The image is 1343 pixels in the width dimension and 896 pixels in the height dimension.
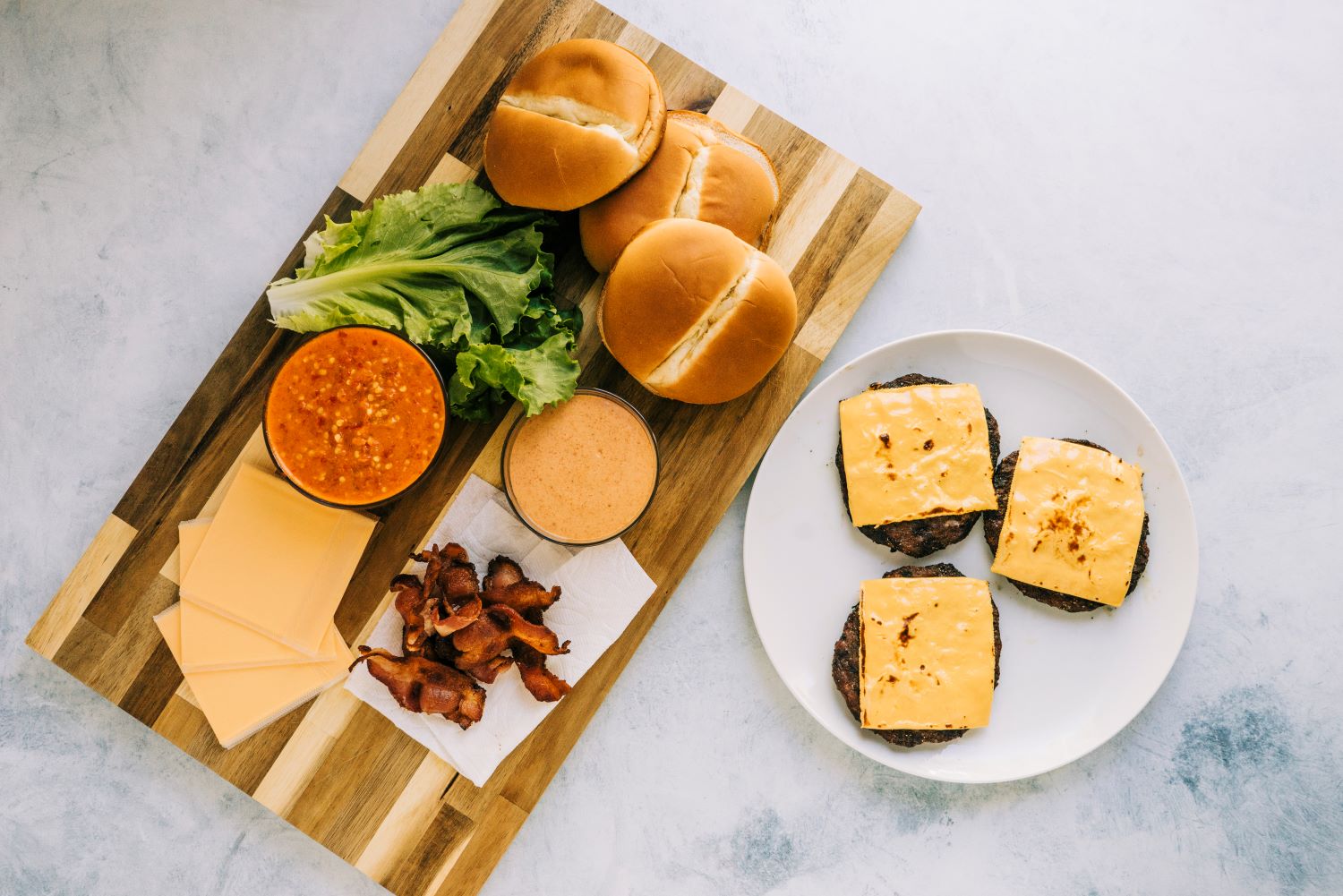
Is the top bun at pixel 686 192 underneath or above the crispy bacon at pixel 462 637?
above

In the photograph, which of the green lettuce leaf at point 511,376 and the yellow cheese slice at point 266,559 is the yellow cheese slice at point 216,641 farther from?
the green lettuce leaf at point 511,376

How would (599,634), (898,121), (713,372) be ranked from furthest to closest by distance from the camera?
(898,121)
(599,634)
(713,372)

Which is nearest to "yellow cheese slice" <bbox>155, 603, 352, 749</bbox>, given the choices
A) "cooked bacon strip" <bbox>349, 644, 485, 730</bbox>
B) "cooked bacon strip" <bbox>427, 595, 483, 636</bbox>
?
"cooked bacon strip" <bbox>349, 644, 485, 730</bbox>

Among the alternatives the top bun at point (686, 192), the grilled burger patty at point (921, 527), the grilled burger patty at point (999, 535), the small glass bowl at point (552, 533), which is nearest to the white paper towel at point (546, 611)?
the small glass bowl at point (552, 533)

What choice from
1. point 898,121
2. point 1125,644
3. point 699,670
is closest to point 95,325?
point 699,670

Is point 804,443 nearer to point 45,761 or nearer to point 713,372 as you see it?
point 713,372

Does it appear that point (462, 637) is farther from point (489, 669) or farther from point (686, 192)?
point (686, 192)

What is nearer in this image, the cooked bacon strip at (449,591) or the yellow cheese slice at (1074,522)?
the cooked bacon strip at (449,591)
